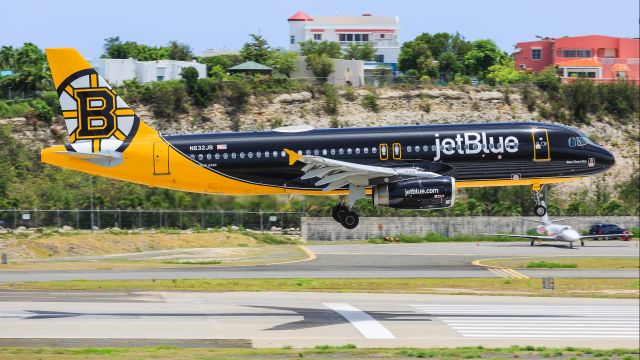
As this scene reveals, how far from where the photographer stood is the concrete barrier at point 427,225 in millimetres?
111088

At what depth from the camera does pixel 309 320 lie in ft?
203

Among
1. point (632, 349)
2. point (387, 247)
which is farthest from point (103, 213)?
point (632, 349)

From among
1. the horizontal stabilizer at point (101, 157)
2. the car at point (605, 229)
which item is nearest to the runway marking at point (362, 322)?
the horizontal stabilizer at point (101, 157)

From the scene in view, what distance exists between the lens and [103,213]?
4259 inches

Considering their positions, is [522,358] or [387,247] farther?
[387,247]

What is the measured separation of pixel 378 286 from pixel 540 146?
65.0 feet

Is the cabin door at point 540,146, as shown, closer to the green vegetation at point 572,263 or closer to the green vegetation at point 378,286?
the green vegetation at point 378,286

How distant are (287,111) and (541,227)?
40.5m

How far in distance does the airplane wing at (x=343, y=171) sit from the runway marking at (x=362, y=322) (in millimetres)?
7778

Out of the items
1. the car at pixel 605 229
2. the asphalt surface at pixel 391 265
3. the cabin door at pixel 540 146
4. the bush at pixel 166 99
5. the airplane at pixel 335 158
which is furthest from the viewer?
the bush at pixel 166 99

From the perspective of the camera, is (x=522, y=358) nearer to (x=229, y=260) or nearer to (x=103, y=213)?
(x=229, y=260)

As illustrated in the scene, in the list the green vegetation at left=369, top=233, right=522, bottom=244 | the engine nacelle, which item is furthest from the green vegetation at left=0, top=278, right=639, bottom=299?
the green vegetation at left=369, top=233, right=522, bottom=244

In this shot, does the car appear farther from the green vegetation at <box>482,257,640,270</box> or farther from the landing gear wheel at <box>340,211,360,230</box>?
the landing gear wheel at <box>340,211,360,230</box>

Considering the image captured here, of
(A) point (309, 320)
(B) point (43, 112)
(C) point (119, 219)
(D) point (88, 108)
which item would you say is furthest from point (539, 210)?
(B) point (43, 112)
